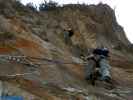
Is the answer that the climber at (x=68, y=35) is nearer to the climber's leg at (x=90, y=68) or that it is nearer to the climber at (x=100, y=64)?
the climber at (x=100, y=64)

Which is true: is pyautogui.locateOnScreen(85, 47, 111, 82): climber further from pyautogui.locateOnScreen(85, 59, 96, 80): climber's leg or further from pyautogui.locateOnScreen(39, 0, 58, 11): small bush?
pyautogui.locateOnScreen(39, 0, 58, 11): small bush

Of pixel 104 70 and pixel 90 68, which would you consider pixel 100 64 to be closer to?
pixel 104 70

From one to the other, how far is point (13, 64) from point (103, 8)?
1479 centimetres

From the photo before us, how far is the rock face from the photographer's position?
57.9 ft

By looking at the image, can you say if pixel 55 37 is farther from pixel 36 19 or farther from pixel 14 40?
pixel 14 40

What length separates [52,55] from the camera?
20.9m

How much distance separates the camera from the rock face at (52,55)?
17.6 meters

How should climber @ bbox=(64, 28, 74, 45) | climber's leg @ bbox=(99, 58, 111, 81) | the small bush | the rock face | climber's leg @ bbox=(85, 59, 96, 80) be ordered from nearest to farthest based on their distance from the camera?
the rock face → climber's leg @ bbox=(85, 59, 96, 80) → climber's leg @ bbox=(99, 58, 111, 81) → climber @ bbox=(64, 28, 74, 45) → the small bush

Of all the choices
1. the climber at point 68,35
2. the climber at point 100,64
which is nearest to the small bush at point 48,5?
the climber at point 68,35

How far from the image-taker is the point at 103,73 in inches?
790

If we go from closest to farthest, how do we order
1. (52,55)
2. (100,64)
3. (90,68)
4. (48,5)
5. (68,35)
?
(90,68) < (100,64) < (52,55) < (68,35) < (48,5)

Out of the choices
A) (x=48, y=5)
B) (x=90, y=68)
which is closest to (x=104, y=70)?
(x=90, y=68)

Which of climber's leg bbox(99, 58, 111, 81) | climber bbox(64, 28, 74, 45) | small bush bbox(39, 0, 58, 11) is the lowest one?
climber's leg bbox(99, 58, 111, 81)

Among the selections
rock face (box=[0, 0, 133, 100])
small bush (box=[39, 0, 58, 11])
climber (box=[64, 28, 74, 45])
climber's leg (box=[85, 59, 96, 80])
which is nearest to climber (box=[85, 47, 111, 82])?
climber's leg (box=[85, 59, 96, 80])
